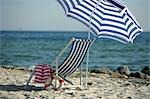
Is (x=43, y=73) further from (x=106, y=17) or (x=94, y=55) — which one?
(x=94, y=55)

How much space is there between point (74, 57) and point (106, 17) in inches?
32.2

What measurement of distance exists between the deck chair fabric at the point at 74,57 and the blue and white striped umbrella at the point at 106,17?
27cm

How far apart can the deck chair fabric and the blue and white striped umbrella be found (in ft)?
0.89

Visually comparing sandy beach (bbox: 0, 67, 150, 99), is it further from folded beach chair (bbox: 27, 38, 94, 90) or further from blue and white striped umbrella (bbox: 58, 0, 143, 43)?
blue and white striped umbrella (bbox: 58, 0, 143, 43)

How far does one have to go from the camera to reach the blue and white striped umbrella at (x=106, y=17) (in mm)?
6828

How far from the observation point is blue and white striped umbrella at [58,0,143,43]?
683 centimetres

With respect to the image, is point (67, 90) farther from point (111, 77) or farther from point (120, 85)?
point (111, 77)

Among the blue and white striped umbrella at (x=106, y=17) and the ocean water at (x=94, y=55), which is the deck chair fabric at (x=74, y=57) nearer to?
the blue and white striped umbrella at (x=106, y=17)

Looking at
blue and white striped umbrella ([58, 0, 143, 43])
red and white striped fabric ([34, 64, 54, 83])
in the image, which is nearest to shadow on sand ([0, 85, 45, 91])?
red and white striped fabric ([34, 64, 54, 83])

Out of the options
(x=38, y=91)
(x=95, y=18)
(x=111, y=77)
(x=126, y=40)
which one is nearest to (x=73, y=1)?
(x=95, y=18)

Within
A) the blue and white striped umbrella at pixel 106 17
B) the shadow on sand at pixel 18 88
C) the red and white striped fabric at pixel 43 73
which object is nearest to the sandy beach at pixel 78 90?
the shadow on sand at pixel 18 88

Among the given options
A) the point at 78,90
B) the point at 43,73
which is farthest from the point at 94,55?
the point at 43,73

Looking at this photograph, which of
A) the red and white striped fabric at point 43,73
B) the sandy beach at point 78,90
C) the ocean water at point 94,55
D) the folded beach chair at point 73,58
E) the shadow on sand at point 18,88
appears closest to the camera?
the sandy beach at point 78,90

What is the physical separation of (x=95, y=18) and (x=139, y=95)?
1438 mm
